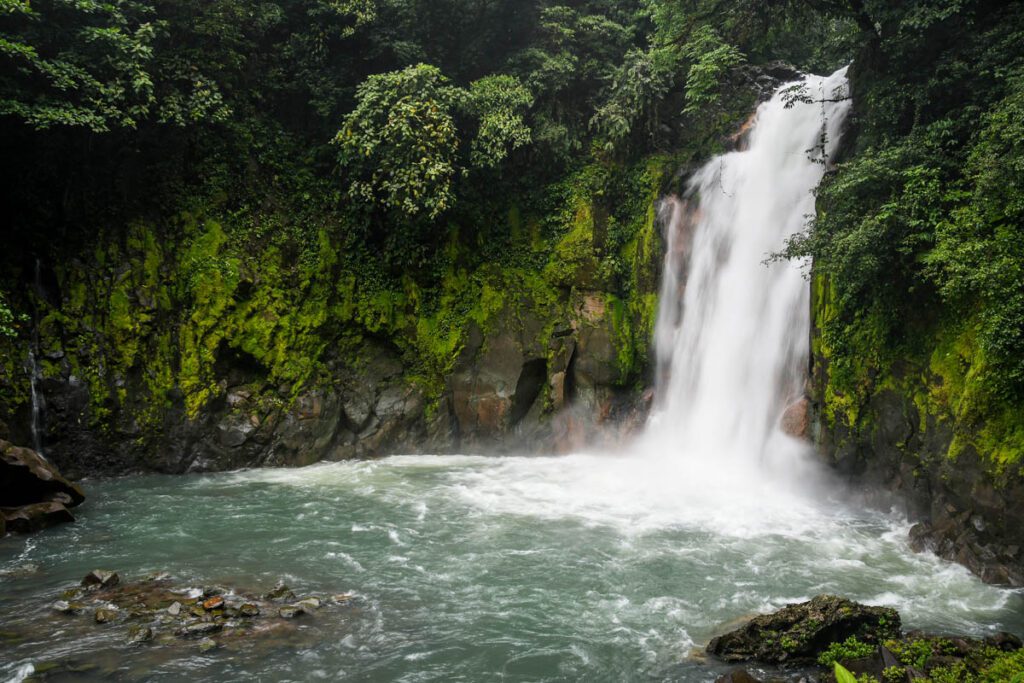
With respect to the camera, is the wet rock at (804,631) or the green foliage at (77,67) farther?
the green foliage at (77,67)

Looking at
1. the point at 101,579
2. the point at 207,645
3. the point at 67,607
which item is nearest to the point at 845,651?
the point at 207,645

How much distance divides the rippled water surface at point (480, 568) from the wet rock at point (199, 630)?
282 mm

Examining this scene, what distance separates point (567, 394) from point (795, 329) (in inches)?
198

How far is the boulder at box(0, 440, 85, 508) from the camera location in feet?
31.2

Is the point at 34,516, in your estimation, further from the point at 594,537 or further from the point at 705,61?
the point at 705,61

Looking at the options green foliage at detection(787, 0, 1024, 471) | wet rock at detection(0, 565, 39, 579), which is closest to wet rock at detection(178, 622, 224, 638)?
wet rock at detection(0, 565, 39, 579)

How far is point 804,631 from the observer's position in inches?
239

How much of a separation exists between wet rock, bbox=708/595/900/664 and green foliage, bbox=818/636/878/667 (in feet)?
0.35

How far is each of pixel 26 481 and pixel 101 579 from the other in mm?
3462

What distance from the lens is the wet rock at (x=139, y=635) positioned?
244 inches

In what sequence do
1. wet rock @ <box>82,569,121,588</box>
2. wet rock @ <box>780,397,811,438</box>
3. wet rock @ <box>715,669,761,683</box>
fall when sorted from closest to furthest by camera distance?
wet rock @ <box>715,669,761,683</box>
wet rock @ <box>82,569,121,588</box>
wet rock @ <box>780,397,811,438</box>

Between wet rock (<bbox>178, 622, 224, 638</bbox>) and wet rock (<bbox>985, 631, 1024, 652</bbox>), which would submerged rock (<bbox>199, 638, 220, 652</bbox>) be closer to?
wet rock (<bbox>178, 622, 224, 638</bbox>)

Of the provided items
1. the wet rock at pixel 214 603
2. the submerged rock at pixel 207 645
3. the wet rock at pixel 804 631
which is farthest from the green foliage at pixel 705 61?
the submerged rock at pixel 207 645

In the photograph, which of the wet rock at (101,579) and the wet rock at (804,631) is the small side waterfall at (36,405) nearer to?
the wet rock at (101,579)
